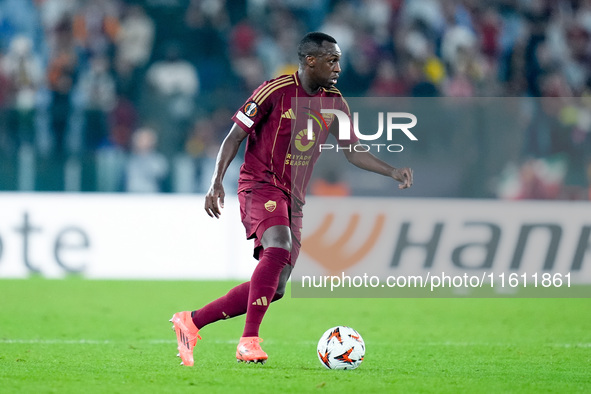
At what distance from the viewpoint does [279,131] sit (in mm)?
6348

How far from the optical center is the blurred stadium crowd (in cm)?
1270

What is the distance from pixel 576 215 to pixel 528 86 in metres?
3.64

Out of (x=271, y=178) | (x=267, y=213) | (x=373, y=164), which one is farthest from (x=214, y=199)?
(x=373, y=164)

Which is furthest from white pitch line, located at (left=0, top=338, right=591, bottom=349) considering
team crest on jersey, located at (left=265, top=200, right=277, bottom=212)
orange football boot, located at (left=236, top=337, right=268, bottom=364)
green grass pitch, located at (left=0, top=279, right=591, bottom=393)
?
team crest on jersey, located at (left=265, top=200, right=277, bottom=212)

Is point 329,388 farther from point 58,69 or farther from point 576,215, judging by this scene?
point 58,69

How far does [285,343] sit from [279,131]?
7.03 feet

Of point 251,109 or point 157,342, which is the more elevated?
point 251,109

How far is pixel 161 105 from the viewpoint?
505 inches

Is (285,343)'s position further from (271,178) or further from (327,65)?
(327,65)

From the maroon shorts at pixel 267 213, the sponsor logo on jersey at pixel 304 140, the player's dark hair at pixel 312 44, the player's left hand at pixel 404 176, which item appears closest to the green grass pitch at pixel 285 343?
the maroon shorts at pixel 267 213

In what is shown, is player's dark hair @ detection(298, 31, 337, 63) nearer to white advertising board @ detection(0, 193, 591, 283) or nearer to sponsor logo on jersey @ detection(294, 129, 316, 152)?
sponsor logo on jersey @ detection(294, 129, 316, 152)

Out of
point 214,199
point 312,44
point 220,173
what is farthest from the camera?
point 312,44

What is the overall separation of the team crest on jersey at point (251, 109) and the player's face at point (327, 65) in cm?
45

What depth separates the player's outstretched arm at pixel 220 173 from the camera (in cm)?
587
